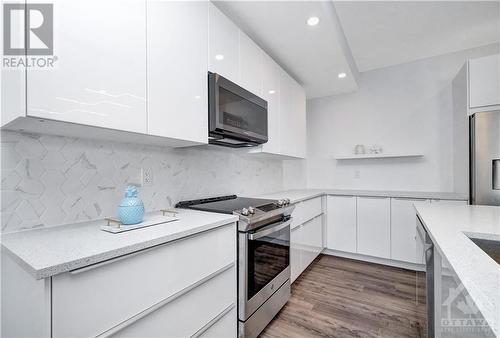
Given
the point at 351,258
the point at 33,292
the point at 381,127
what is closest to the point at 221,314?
the point at 33,292

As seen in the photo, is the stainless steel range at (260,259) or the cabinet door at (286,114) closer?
the stainless steel range at (260,259)

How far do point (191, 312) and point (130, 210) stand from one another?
1.98ft

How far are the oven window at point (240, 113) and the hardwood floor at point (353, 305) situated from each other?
1.59 metres

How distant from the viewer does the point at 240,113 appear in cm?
179

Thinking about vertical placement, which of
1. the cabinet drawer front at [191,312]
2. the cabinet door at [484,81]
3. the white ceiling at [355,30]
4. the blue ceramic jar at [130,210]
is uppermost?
the white ceiling at [355,30]

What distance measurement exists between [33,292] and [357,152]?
11.7 feet

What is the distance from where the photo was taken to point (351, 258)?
321 cm

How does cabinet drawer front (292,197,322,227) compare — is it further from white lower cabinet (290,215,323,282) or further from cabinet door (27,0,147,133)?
cabinet door (27,0,147,133)

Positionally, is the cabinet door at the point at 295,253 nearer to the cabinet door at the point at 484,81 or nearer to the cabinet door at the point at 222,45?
the cabinet door at the point at 222,45

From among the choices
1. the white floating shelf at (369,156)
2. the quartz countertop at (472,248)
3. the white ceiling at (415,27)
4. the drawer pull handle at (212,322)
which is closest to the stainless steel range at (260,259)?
the drawer pull handle at (212,322)

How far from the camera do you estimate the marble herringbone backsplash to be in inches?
42.1

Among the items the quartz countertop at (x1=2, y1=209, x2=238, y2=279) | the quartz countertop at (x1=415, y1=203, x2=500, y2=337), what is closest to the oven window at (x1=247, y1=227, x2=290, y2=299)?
the quartz countertop at (x1=2, y1=209, x2=238, y2=279)

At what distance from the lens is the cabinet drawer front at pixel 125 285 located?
74 centimetres

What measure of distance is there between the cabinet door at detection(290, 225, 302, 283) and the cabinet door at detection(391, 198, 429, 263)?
50.8 inches
